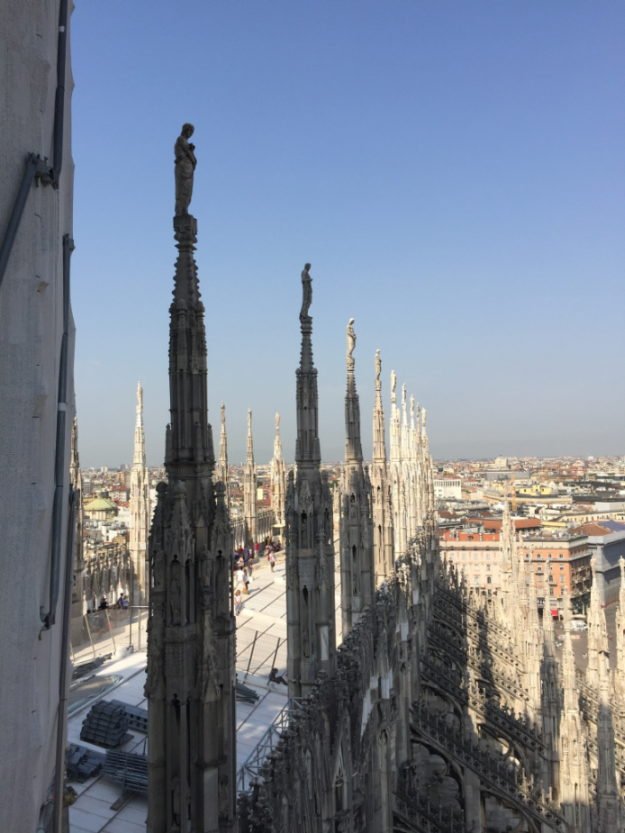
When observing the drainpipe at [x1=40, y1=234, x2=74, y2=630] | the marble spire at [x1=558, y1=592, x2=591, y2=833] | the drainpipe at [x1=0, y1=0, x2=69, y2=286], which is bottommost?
the marble spire at [x1=558, y1=592, x2=591, y2=833]

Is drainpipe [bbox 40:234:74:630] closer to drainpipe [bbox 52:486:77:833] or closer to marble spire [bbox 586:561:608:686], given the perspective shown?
drainpipe [bbox 52:486:77:833]

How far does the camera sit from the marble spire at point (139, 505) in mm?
26391

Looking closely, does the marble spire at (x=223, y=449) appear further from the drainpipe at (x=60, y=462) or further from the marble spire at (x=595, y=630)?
the drainpipe at (x=60, y=462)

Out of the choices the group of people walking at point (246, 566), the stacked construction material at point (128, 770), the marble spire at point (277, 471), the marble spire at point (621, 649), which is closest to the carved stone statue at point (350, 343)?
the group of people walking at point (246, 566)

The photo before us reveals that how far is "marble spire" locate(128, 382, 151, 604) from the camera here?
26391 mm

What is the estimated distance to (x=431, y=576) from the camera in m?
32.5

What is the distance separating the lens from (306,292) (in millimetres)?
11242

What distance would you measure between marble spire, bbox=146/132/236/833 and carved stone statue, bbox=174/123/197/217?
954 mm

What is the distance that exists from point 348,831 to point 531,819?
29.0 ft

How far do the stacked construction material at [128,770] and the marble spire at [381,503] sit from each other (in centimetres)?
926

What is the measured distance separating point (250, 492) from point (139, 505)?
10650mm

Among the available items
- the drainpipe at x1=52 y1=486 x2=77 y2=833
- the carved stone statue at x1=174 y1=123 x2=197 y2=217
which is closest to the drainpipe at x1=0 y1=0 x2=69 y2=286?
the carved stone statue at x1=174 y1=123 x2=197 y2=217

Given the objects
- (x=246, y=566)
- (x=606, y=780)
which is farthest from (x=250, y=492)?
(x=606, y=780)

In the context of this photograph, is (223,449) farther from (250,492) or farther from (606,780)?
(606,780)
